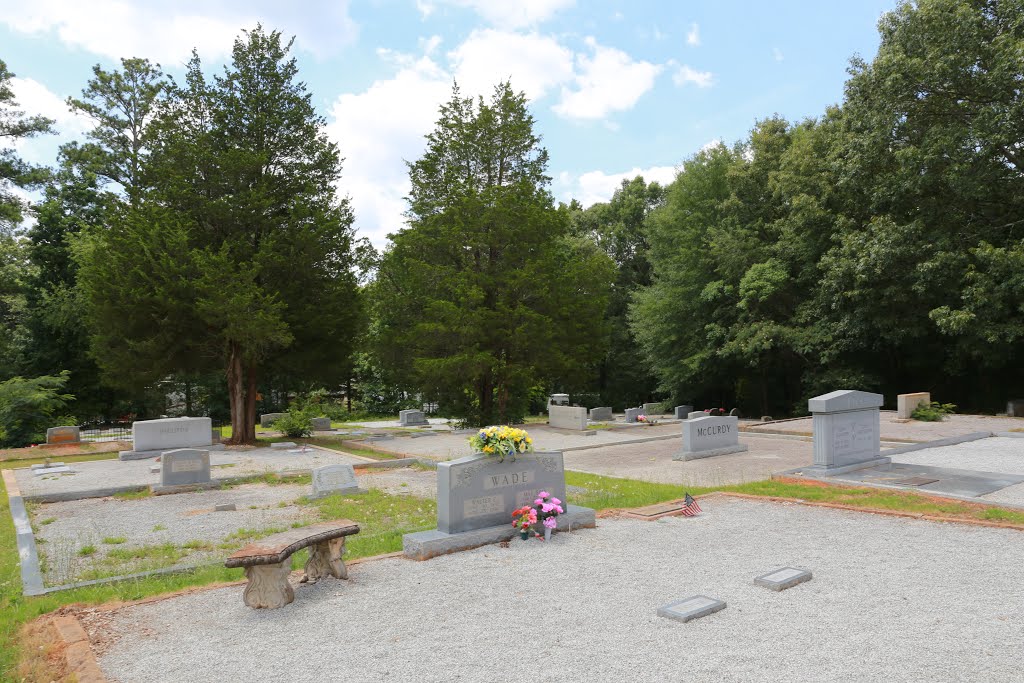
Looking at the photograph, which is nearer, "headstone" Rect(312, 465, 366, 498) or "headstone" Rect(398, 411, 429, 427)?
"headstone" Rect(312, 465, 366, 498)

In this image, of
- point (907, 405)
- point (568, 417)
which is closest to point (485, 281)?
point (568, 417)

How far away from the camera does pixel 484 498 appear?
7676 millimetres

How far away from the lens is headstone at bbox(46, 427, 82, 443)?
898 inches

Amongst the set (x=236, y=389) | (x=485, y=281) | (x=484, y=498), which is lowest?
(x=484, y=498)

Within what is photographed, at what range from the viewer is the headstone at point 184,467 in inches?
504

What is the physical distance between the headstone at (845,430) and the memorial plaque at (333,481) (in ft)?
28.1

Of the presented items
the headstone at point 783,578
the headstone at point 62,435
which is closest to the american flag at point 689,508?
the headstone at point 783,578

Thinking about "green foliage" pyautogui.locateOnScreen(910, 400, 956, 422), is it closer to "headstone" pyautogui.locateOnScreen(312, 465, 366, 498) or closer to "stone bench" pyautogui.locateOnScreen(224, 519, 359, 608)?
"headstone" pyautogui.locateOnScreen(312, 465, 366, 498)

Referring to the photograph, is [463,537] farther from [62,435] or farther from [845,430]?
[62,435]

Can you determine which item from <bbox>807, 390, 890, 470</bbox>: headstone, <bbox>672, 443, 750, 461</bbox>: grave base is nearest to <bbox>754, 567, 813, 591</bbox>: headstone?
<bbox>807, 390, 890, 470</bbox>: headstone

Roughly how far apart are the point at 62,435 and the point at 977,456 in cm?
2799

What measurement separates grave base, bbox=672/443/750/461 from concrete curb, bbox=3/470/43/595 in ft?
40.3

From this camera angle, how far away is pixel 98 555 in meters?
7.79

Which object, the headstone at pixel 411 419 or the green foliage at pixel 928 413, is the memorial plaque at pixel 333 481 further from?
the green foliage at pixel 928 413
